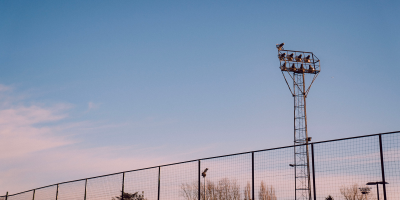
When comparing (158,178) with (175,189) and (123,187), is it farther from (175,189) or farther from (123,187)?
(123,187)

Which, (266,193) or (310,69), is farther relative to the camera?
(310,69)

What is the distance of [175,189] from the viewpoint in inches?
570

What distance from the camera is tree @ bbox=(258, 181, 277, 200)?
40.7 ft

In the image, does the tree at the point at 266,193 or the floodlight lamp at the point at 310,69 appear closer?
the tree at the point at 266,193

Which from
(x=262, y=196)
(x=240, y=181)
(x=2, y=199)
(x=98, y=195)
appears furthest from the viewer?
(x=2, y=199)

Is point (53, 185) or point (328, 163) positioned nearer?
point (328, 163)

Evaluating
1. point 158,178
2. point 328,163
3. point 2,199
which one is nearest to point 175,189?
point 158,178

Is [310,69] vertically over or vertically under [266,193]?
over

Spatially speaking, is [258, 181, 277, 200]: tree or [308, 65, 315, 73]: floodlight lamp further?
[308, 65, 315, 73]: floodlight lamp

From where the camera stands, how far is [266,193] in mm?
13305

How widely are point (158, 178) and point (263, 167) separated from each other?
15.8ft

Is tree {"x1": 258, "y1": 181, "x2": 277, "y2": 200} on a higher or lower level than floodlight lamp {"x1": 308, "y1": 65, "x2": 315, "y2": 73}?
lower

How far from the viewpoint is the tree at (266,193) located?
12.4 m

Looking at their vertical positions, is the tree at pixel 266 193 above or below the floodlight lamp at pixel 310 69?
below
